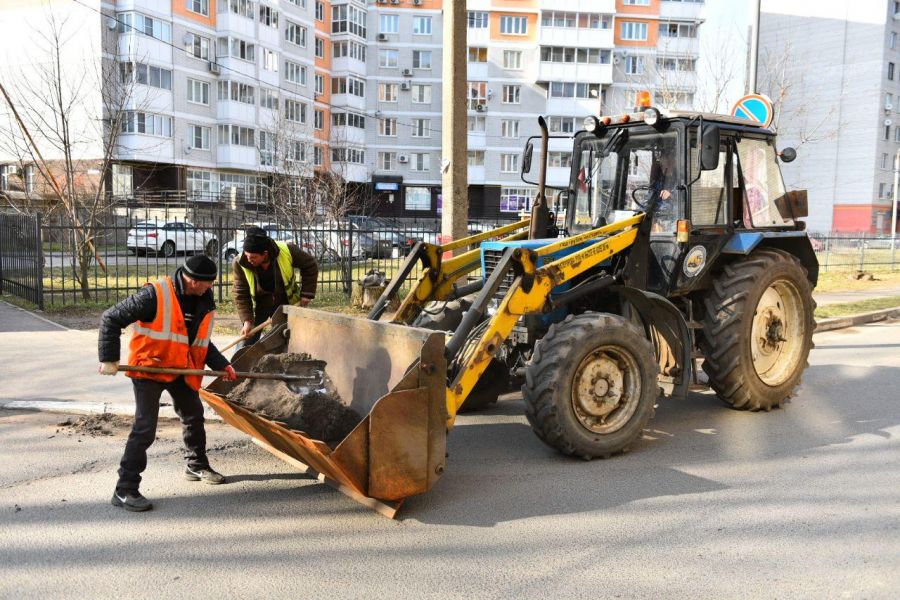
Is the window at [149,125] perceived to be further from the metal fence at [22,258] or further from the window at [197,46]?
the metal fence at [22,258]

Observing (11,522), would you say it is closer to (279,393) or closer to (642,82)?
(279,393)

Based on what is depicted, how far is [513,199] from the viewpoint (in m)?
58.3

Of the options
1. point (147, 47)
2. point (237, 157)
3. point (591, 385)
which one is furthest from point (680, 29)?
point (591, 385)

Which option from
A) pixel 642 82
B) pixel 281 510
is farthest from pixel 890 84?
pixel 281 510

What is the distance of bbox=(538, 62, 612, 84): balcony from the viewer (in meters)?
55.5

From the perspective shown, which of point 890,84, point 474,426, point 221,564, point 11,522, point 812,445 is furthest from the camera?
point 890,84

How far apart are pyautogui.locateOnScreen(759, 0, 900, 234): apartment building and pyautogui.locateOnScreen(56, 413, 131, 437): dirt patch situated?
192 feet

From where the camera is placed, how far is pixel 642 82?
2519 centimetres

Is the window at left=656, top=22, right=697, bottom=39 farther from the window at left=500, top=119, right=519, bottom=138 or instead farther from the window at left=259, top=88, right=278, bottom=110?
the window at left=259, top=88, right=278, bottom=110

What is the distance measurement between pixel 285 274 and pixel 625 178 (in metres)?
3.14

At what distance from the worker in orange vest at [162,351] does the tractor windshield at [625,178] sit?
362cm

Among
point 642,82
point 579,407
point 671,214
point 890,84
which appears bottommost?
point 579,407

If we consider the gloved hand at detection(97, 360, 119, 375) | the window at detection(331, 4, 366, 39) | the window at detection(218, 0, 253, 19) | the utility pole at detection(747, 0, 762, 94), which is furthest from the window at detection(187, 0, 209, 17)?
the gloved hand at detection(97, 360, 119, 375)

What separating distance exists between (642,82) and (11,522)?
78.4ft
